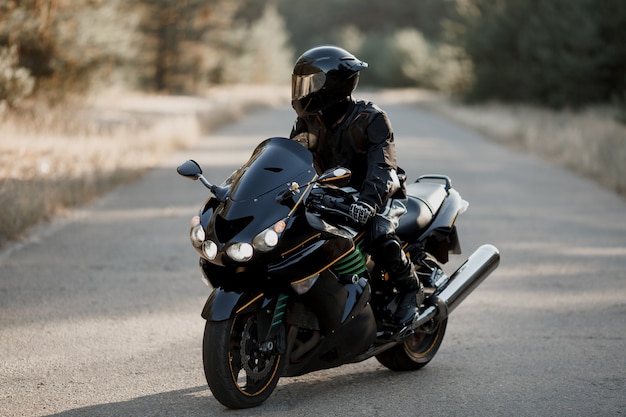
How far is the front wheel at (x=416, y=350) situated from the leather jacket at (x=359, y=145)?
995mm

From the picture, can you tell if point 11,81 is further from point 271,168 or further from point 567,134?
point 271,168

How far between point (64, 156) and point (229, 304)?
11712 mm

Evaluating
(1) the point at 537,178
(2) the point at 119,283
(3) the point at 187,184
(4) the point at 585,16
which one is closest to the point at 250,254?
(2) the point at 119,283

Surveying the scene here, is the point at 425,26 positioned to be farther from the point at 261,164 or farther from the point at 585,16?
the point at 261,164

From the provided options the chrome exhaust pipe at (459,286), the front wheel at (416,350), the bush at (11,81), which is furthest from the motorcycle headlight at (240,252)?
the bush at (11,81)

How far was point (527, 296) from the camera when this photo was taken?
315 inches

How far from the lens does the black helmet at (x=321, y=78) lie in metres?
4.97

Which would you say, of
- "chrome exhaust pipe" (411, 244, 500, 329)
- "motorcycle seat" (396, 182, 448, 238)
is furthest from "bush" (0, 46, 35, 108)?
"chrome exhaust pipe" (411, 244, 500, 329)

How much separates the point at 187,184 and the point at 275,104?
34.4 metres

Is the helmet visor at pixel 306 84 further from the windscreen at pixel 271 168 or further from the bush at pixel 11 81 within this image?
the bush at pixel 11 81

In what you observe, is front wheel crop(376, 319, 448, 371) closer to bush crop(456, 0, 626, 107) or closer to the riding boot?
the riding boot

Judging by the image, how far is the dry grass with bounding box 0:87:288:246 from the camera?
11.0 meters

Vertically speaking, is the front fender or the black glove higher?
the black glove

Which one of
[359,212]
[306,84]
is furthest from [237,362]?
[306,84]
